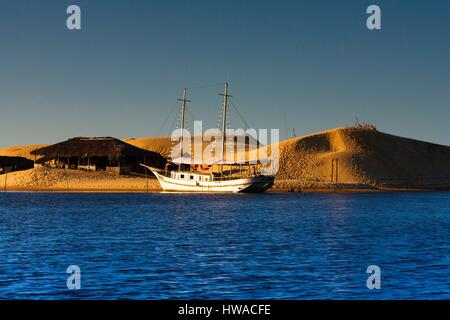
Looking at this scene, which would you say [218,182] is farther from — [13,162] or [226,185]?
[13,162]

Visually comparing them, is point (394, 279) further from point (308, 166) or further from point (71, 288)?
point (308, 166)

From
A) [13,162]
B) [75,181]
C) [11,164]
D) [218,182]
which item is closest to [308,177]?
[218,182]

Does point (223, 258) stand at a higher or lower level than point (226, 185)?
lower

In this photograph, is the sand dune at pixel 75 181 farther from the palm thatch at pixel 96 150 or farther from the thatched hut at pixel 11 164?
the thatched hut at pixel 11 164

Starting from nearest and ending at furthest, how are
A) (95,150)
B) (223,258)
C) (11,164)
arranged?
(223,258) → (95,150) → (11,164)

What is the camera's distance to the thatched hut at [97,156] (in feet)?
502

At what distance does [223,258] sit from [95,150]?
123815 mm

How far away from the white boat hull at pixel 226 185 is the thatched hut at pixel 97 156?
2332 cm

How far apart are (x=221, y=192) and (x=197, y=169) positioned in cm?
1051

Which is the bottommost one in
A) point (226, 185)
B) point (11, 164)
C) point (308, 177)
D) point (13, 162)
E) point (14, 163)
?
point (226, 185)

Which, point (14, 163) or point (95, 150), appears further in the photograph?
point (14, 163)

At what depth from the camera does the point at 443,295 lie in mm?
22703

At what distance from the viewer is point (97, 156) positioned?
505ft

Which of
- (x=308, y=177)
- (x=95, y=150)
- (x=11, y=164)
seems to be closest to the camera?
A: (x=95, y=150)
